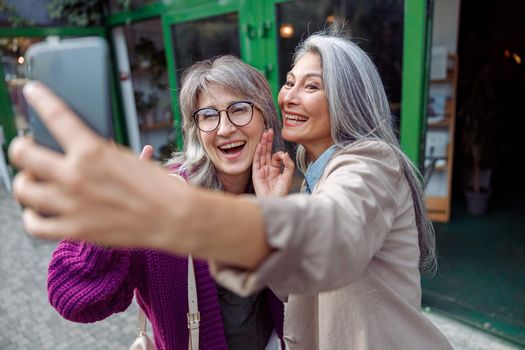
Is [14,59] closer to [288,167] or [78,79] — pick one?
[288,167]

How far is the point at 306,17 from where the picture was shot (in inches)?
152

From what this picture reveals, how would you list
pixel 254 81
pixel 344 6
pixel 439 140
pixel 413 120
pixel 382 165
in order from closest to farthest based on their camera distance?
pixel 382 165 → pixel 254 81 → pixel 413 120 → pixel 344 6 → pixel 439 140

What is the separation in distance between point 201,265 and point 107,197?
95 cm

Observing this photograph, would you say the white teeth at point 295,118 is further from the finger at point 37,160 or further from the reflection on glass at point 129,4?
the reflection on glass at point 129,4

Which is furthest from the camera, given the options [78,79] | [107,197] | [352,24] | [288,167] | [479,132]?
[479,132]

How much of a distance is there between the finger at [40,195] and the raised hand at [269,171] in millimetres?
1069

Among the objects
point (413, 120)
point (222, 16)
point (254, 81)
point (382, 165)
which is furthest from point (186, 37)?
point (382, 165)

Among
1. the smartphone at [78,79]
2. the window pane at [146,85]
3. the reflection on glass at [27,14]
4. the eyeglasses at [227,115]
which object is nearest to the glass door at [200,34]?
the window pane at [146,85]

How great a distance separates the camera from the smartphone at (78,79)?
0.63 meters

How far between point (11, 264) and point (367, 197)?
4.71 meters

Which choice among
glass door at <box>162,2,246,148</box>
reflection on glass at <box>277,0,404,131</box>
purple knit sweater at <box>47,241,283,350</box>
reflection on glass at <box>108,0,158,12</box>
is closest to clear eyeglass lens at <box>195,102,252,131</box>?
purple knit sweater at <box>47,241,283,350</box>

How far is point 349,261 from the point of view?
710 mm

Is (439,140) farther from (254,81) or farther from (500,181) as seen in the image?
(254,81)

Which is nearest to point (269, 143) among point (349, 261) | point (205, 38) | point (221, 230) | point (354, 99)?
point (354, 99)
